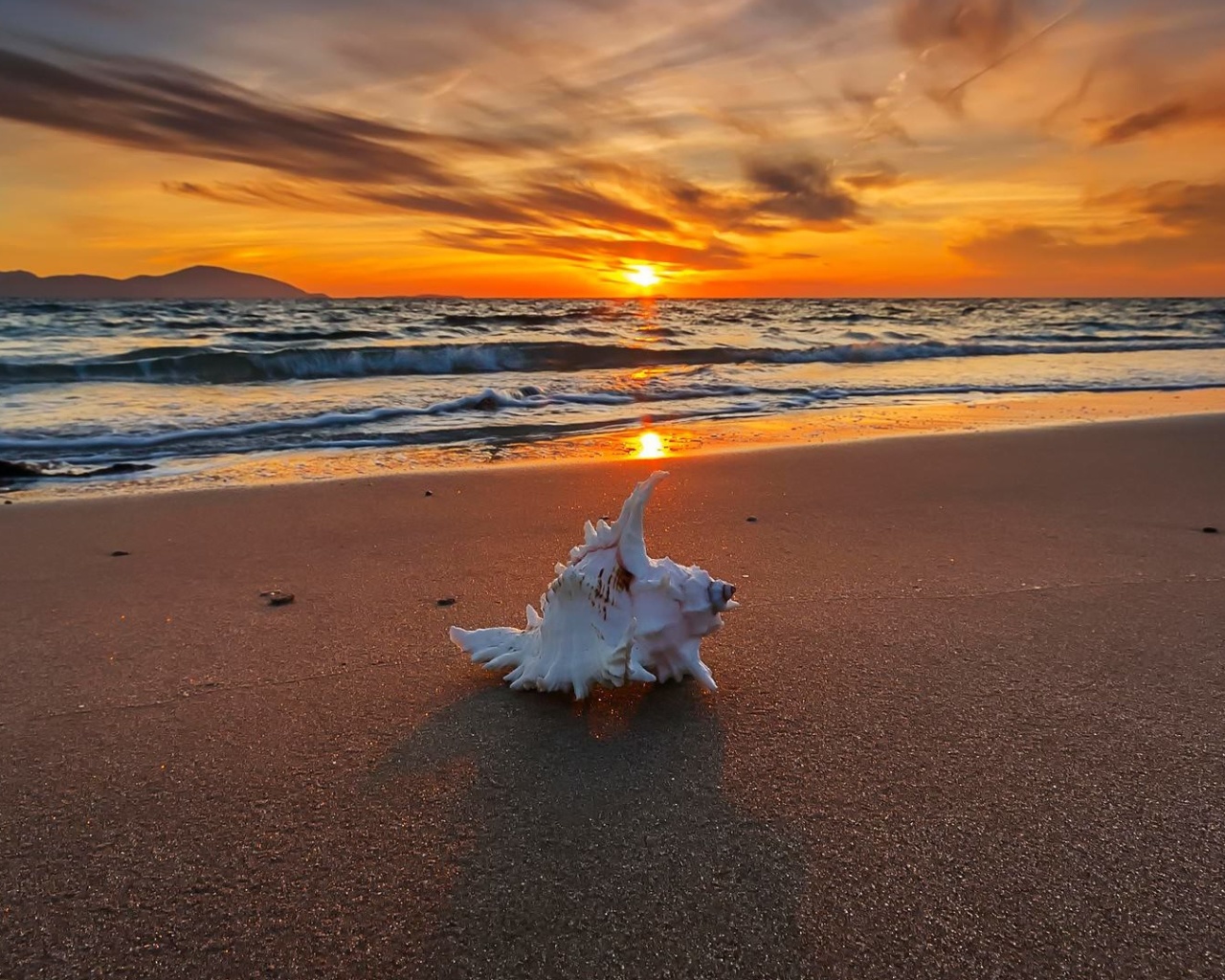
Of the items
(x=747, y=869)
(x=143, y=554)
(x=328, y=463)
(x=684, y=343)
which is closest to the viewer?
(x=747, y=869)

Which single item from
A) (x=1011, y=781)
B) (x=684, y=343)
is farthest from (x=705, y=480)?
(x=684, y=343)

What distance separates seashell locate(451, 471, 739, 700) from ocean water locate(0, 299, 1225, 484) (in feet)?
17.3

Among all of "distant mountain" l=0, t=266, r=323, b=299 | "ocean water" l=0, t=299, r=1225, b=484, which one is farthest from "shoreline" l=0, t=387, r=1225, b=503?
"distant mountain" l=0, t=266, r=323, b=299

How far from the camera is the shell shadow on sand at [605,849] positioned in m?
1.42

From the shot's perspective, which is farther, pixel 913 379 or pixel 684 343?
pixel 684 343

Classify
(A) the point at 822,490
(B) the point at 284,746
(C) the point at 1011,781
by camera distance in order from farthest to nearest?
1. (A) the point at 822,490
2. (B) the point at 284,746
3. (C) the point at 1011,781

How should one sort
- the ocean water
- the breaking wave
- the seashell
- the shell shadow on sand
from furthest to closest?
the breaking wave → the ocean water → the seashell → the shell shadow on sand

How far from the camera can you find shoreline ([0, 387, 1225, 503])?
19.4 ft

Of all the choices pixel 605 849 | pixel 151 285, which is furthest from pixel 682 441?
pixel 151 285

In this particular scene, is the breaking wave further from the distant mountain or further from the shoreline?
the distant mountain

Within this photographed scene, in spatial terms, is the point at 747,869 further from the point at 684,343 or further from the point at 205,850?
the point at 684,343

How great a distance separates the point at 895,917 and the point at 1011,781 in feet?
1.82

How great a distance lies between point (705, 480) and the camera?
207 inches

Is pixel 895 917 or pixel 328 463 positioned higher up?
pixel 895 917
